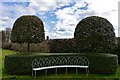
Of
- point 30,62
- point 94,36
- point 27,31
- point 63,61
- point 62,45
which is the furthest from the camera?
point 62,45

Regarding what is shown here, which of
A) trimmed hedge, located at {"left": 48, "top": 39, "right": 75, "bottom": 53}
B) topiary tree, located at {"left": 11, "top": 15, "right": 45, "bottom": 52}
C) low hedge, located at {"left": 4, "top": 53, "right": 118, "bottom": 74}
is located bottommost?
low hedge, located at {"left": 4, "top": 53, "right": 118, "bottom": 74}

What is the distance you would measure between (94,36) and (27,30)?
3606 millimetres

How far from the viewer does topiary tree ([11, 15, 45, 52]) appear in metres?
11.9

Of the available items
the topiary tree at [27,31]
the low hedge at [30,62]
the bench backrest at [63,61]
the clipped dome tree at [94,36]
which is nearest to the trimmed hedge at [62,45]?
the topiary tree at [27,31]

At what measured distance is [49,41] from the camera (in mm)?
19641

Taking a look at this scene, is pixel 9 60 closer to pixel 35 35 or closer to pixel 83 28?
pixel 35 35

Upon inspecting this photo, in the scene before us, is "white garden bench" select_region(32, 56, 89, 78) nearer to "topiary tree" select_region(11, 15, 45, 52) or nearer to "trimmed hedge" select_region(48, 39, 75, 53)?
"topiary tree" select_region(11, 15, 45, 52)

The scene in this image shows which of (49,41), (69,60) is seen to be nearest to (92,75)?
(69,60)

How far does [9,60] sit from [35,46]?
33.6ft

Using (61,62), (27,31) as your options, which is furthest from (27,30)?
(61,62)

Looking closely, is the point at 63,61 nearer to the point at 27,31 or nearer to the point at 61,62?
the point at 61,62

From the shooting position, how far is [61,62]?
10625mm

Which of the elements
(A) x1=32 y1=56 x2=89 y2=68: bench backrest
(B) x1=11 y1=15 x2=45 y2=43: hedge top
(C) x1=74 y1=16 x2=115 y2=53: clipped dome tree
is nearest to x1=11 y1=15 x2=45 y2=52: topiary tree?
(B) x1=11 y1=15 x2=45 y2=43: hedge top

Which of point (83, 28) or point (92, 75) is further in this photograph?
point (83, 28)
